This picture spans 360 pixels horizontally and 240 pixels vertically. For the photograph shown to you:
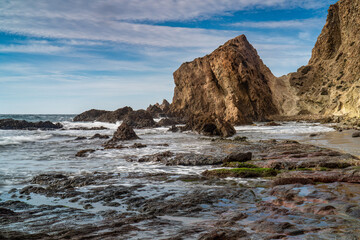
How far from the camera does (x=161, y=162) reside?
13453 millimetres

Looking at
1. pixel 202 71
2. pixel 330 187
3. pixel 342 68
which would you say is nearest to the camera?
pixel 330 187

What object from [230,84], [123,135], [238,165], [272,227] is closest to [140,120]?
[230,84]

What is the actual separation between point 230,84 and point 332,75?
22365 mm

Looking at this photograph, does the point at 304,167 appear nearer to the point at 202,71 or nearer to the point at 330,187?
the point at 330,187

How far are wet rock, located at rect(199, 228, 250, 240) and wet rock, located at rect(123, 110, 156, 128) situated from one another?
47.6 metres

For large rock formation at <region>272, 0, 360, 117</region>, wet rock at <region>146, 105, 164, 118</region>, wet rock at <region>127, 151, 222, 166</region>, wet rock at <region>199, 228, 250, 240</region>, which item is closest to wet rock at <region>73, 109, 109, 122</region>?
wet rock at <region>146, 105, 164, 118</region>

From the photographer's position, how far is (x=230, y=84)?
7056 cm

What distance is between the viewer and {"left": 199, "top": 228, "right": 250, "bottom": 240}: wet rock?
3976 millimetres

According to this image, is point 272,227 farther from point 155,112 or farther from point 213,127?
point 155,112

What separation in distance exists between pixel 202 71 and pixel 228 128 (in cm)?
5504

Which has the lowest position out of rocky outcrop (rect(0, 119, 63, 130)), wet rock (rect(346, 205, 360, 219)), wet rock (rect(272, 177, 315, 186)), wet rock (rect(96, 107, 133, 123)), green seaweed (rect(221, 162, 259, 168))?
green seaweed (rect(221, 162, 259, 168))

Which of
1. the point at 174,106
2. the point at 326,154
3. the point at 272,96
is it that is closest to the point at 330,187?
the point at 326,154

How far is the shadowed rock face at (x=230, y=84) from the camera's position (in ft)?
226

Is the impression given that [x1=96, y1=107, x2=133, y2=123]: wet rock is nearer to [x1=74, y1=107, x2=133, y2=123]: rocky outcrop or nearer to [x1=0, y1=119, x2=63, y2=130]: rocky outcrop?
[x1=74, y1=107, x2=133, y2=123]: rocky outcrop
